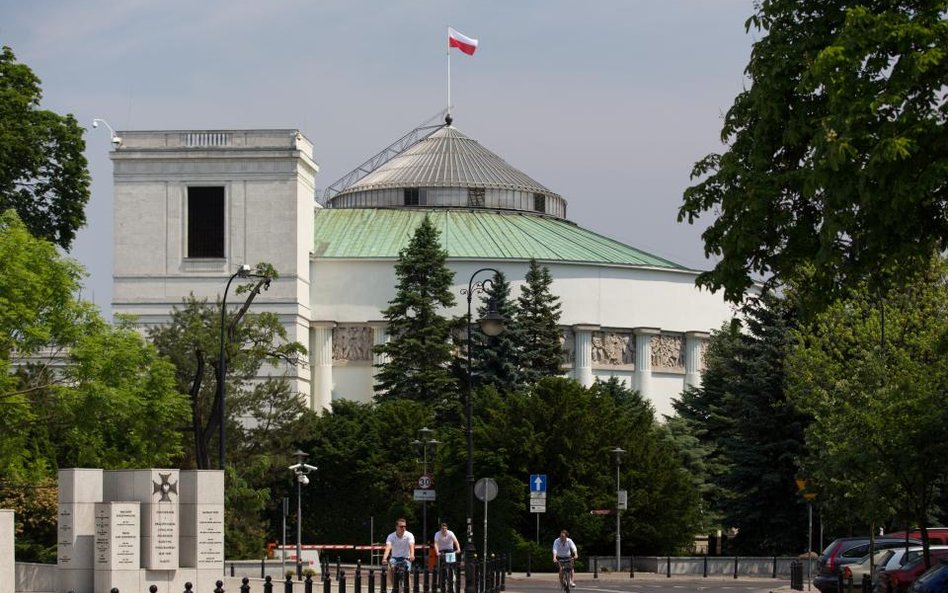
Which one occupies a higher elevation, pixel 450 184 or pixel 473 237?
pixel 450 184

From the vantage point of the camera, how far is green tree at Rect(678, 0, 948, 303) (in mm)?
26469

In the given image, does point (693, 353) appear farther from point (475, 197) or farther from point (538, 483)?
point (538, 483)

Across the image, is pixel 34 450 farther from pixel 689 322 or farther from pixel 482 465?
pixel 689 322

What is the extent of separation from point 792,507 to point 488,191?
6156 centimetres

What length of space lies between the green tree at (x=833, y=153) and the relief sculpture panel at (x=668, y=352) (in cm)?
8720

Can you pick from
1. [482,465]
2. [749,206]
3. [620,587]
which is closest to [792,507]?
[482,465]

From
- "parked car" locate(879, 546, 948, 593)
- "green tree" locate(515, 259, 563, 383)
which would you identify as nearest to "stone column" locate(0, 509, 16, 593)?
"parked car" locate(879, 546, 948, 593)

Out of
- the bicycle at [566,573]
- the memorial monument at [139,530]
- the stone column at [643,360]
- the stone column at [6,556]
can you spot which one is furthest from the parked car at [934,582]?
the stone column at [643,360]

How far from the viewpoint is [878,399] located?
5041 centimetres

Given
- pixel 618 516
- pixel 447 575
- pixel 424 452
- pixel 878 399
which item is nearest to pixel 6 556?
pixel 447 575

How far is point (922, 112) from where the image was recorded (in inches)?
1065

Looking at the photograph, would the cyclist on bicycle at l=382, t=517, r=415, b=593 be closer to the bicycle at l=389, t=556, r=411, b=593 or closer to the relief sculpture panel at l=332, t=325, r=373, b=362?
the bicycle at l=389, t=556, r=411, b=593

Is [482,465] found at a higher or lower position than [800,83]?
lower

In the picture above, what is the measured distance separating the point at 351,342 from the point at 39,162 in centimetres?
4722
